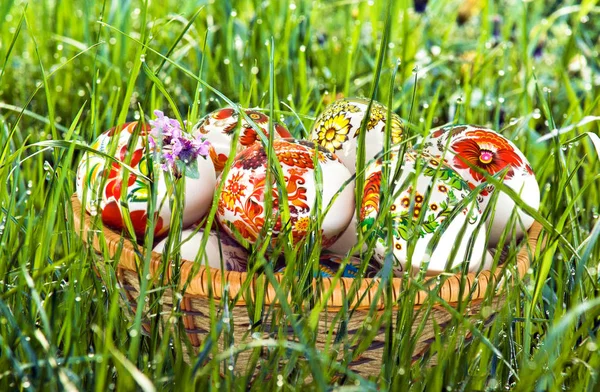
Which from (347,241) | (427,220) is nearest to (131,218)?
(347,241)

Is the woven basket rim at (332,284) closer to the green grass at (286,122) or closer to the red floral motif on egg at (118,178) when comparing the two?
the green grass at (286,122)

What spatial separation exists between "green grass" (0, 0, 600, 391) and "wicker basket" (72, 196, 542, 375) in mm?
23

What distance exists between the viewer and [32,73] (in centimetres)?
238

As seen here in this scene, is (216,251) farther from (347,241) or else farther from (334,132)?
(334,132)

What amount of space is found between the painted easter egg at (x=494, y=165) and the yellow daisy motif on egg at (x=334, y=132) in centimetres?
15

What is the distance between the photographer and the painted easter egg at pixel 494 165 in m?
1.41

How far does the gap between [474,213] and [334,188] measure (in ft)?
0.74

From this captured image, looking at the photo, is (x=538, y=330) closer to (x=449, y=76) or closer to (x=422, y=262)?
(x=422, y=262)

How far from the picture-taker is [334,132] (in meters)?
1.49

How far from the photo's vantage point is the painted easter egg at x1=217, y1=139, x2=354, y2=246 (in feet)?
4.17

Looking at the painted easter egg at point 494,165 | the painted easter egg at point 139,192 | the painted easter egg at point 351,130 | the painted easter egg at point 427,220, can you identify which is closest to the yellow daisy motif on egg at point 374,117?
the painted easter egg at point 351,130

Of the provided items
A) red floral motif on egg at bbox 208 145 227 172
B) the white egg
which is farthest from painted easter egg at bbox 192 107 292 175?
the white egg

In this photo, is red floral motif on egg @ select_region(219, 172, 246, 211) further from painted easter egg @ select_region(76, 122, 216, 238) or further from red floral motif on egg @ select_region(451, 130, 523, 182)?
red floral motif on egg @ select_region(451, 130, 523, 182)

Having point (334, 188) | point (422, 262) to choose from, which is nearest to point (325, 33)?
point (334, 188)
